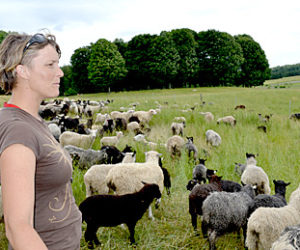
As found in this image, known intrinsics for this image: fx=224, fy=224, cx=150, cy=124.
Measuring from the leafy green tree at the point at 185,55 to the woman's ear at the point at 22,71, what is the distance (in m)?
58.0

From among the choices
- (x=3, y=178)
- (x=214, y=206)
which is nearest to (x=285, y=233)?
(x=214, y=206)

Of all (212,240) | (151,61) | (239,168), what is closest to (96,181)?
(212,240)

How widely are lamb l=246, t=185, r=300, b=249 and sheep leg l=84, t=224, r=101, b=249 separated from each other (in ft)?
7.96

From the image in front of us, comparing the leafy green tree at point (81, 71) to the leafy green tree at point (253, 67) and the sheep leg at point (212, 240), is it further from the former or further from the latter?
the sheep leg at point (212, 240)

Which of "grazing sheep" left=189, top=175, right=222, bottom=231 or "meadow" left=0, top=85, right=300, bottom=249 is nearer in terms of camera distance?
"meadow" left=0, top=85, right=300, bottom=249

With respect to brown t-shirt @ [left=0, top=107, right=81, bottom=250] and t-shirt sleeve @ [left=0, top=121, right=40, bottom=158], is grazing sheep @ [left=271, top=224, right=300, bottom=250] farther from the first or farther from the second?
t-shirt sleeve @ [left=0, top=121, right=40, bottom=158]

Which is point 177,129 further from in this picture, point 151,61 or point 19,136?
point 151,61

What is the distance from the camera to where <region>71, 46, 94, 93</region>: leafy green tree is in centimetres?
5953

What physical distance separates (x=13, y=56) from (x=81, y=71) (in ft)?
209

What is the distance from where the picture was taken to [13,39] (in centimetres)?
137

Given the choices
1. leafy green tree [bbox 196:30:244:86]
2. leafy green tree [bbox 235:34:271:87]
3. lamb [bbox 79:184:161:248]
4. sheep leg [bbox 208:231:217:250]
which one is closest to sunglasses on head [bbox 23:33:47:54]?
lamb [bbox 79:184:161:248]

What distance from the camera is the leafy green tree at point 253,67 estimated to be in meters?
66.4

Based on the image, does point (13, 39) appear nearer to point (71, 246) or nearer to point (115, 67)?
point (71, 246)

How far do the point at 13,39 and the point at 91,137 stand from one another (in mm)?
8135
